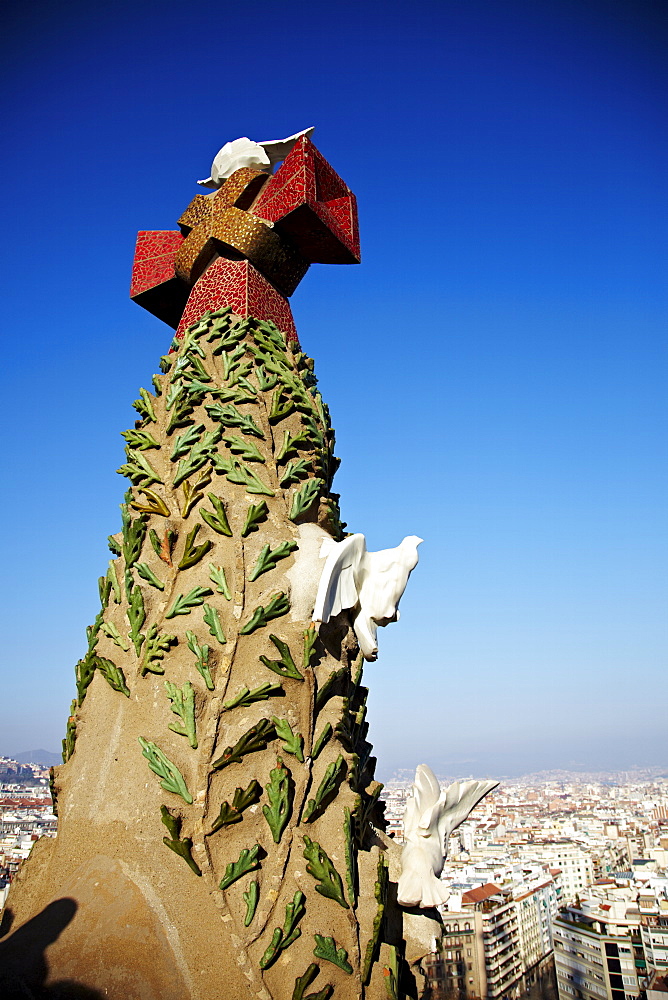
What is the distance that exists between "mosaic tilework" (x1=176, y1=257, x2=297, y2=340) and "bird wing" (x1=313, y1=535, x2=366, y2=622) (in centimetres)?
206

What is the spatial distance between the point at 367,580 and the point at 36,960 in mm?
2358

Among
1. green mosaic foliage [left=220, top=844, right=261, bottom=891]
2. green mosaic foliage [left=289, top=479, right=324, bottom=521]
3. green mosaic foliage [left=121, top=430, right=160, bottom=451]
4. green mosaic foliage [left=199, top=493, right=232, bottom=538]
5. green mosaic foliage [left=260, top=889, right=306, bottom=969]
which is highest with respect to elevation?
green mosaic foliage [left=121, top=430, right=160, bottom=451]

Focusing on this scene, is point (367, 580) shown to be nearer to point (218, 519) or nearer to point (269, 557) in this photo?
point (269, 557)

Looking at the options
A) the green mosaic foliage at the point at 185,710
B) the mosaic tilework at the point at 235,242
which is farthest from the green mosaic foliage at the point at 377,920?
the mosaic tilework at the point at 235,242

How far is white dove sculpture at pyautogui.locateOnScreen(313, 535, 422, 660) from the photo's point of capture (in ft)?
12.4

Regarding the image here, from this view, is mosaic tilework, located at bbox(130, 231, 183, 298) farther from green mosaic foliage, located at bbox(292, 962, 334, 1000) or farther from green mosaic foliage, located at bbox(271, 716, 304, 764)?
green mosaic foliage, located at bbox(292, 962, 334, 1000)

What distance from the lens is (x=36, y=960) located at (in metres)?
2.78

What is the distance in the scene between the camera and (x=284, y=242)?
5.38m

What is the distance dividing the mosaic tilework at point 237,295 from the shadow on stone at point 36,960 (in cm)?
372

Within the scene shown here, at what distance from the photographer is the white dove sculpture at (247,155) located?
19.2 ft

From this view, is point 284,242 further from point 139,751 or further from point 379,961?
point 379,961

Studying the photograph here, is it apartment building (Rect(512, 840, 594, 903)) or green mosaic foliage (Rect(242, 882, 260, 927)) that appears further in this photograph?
apartment building (Rect(512, 840, 594, 903))

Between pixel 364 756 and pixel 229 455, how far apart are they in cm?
199

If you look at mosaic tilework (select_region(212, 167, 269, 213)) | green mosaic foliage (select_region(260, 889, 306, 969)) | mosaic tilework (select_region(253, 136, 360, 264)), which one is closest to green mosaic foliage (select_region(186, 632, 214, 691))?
green mosaic foliage (select_region(260, 889, 306, 969))
